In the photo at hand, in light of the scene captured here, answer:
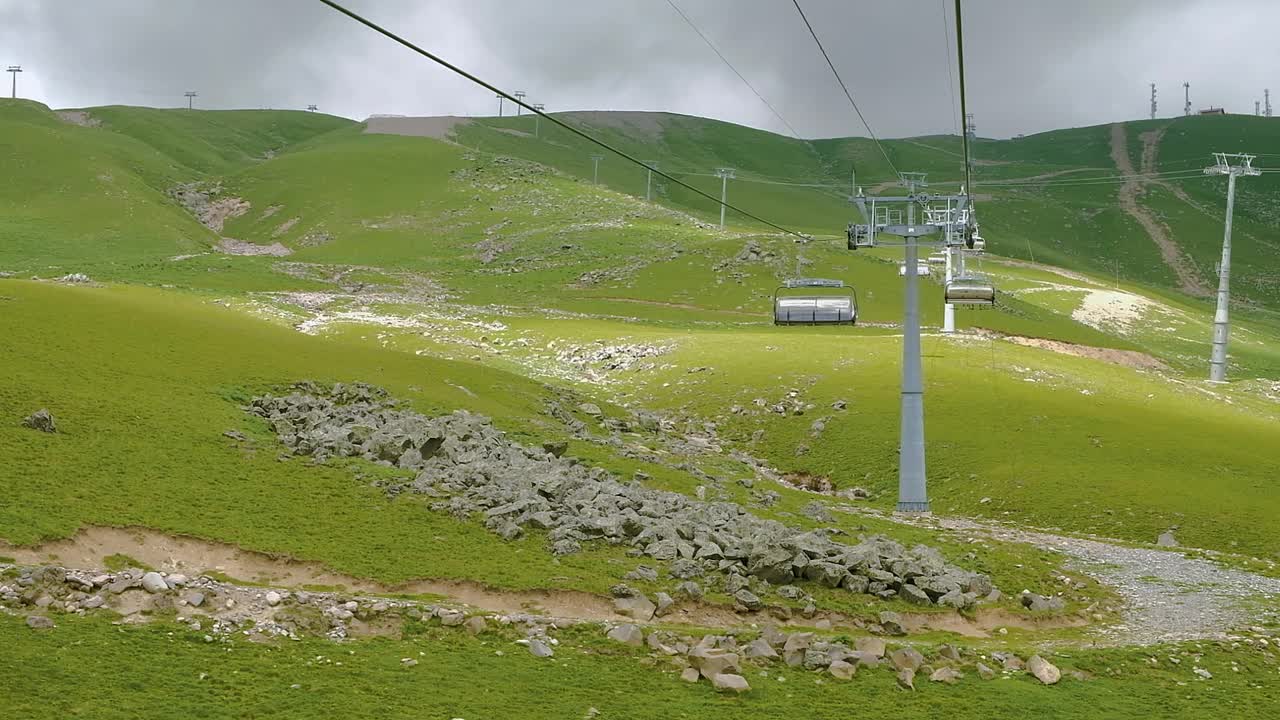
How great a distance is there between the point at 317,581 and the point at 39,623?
6806mm

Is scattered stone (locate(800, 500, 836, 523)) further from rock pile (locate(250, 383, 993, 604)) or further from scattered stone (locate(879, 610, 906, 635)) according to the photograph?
scattered stone (locate(879, 610, 906, 635))

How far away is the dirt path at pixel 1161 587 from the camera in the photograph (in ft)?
99.1

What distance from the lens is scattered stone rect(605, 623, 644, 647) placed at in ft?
81.2

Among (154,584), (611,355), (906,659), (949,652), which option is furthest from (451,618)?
(611,355)

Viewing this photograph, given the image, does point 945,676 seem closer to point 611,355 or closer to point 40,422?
point 40,422

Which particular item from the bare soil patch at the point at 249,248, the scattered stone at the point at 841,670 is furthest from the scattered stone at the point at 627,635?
the bare soil patch at the point at 249,248

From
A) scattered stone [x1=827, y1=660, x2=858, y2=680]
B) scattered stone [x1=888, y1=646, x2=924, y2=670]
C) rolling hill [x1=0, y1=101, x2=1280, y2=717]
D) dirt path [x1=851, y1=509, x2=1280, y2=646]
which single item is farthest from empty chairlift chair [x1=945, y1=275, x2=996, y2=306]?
scattered stone [x1=827, y1=660, x2=858, y2=680]

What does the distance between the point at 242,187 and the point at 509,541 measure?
17536cm

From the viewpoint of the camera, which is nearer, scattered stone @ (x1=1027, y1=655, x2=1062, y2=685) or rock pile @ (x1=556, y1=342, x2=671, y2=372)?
scattered stone @ (x1=1027, y1=655, x2=1062, y2=685)

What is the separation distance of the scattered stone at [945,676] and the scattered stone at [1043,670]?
1.74 meters

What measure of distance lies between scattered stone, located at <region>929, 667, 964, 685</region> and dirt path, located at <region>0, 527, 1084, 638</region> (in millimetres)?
4370

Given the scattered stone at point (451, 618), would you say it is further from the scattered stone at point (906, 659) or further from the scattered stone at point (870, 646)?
the scattered stone at point (906, 659)

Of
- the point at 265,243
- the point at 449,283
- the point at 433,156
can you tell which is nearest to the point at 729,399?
the point at 449,283

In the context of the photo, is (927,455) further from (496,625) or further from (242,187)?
(242,187)
